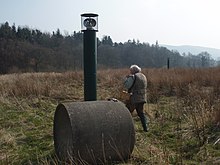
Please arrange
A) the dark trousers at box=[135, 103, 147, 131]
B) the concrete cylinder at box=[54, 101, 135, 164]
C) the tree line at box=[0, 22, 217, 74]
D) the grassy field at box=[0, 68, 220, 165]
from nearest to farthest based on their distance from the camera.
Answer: the concrete cylinder at box=[54, 101, 135, 164], the grassy field at box=[0, 68, 220, 165], the dark trousers at box=[135, 103, 147, 131], the tree line at box=[0, 22, 217, 74]

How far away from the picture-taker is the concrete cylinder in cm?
508

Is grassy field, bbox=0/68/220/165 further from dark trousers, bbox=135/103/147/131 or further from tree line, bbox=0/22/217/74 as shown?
tree line, bbox=0/22/217/74

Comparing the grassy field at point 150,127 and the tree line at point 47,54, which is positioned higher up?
the tree line at point 47,54

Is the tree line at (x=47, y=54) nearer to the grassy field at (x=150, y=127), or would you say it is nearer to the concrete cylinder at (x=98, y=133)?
the grassy field at (x=150, y=127)

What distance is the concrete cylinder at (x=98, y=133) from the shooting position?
200 inches

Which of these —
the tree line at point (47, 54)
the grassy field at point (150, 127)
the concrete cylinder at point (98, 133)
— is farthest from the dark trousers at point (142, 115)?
the tree line at point (47, 54)

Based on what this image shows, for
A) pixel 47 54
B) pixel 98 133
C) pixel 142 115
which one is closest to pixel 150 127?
pixel 142 115

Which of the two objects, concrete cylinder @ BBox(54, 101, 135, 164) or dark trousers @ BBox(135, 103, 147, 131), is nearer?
concrete cylinder @ BBox(54, 101, 135, 164)

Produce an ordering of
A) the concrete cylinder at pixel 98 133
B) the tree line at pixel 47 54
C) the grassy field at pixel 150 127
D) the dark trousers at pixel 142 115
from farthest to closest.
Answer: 1. the tree line at pixel 47 54
2. the dark trousers at pixel 142 115
3. the grassy field at pixel 150 127
4. the concrete cylinder at pixel 98 133

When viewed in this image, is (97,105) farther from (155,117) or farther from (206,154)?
(155,117)

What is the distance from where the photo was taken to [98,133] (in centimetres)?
516

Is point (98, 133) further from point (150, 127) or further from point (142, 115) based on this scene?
point (150, 127)

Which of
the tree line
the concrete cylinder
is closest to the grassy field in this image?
the concrete cylinder

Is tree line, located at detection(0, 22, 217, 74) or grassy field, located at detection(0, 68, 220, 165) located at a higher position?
tree line, located at detection(0, 22, 217, 74)
